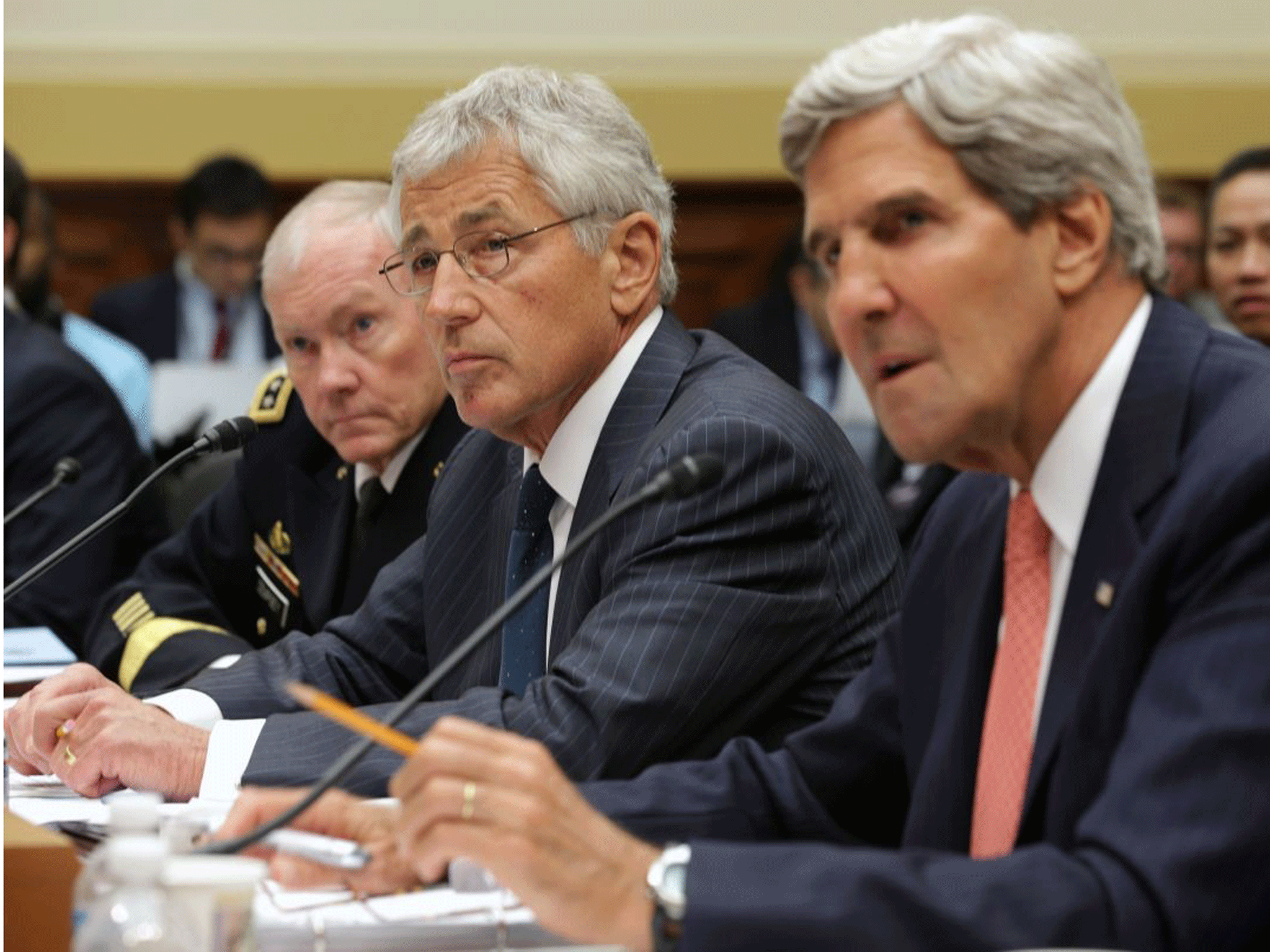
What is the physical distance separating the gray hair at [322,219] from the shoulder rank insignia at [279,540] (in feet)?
1.43

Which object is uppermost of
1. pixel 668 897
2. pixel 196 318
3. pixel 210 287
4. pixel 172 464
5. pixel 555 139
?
pixel 555 139

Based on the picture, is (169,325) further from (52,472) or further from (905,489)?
(905,489)

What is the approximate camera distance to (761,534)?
2.24 m

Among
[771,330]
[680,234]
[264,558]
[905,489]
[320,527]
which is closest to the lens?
[320,527]

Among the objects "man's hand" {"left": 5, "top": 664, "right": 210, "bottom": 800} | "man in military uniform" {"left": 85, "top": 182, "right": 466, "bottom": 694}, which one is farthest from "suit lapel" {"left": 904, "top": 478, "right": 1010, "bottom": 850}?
"man in military uniform" {"left": 85, "top": 182, "right": 466, "bottom": 694}

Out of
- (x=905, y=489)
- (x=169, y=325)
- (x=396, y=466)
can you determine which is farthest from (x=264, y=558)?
(x=169, y=325)

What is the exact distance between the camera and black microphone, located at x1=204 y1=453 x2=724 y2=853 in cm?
167

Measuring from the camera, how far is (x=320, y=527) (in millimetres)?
3463

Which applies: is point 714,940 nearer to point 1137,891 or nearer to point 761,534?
point 1137,891

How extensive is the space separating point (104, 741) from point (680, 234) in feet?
19.0

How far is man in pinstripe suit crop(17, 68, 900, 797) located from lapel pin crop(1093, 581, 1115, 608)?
611 millimetres

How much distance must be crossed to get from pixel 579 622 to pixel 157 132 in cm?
547

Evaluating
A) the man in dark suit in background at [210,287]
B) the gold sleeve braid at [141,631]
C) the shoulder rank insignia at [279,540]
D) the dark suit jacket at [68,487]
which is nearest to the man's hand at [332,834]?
the gold sleeve braid at [141,631]

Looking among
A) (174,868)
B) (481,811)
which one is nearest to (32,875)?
(174,868)
